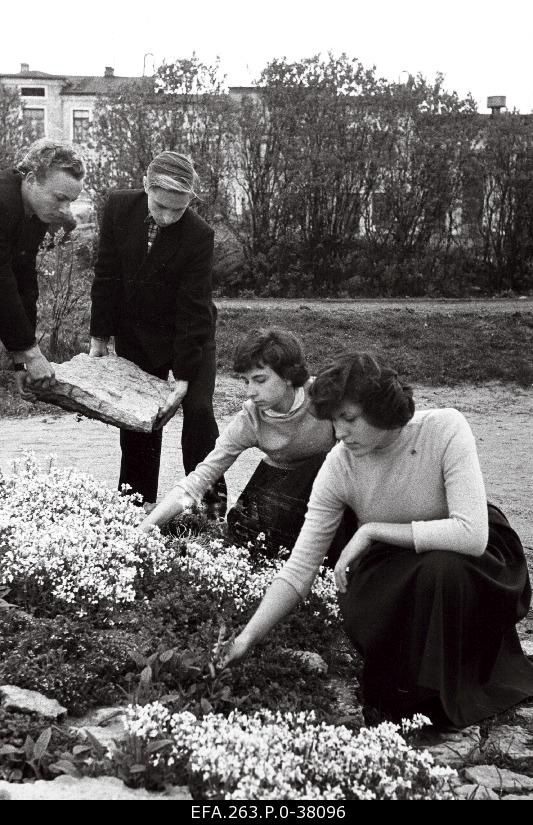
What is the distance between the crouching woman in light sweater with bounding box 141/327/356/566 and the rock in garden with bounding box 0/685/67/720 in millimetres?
1368

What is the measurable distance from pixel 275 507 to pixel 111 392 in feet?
4.01

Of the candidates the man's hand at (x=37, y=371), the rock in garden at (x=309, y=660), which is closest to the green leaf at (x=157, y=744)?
the rock in garden at (x=309, y=660)

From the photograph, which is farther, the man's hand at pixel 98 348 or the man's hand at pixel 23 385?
the man's hand at pixel 98 348

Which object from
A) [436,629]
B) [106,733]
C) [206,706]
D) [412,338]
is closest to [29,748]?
[106,733]

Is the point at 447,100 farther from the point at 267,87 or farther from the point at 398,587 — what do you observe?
the point at 398,587

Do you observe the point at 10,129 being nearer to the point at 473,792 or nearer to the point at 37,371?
the point at 37,371

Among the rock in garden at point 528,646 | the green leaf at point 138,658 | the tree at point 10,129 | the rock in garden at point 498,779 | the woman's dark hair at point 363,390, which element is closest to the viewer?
the rock in garden at point 498,779

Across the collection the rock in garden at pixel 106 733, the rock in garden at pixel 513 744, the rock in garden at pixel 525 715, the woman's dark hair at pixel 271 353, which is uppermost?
the woman's dark hair at pixel 271 353

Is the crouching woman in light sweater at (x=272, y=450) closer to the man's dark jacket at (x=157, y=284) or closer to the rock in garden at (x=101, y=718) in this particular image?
the man's dark jacket at (x=157, y=284)

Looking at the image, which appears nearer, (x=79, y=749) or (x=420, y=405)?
(x=79, y=749)

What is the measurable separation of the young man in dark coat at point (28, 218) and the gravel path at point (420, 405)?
1.43m

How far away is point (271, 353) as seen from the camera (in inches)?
190

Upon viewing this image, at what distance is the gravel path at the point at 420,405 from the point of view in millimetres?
7719
